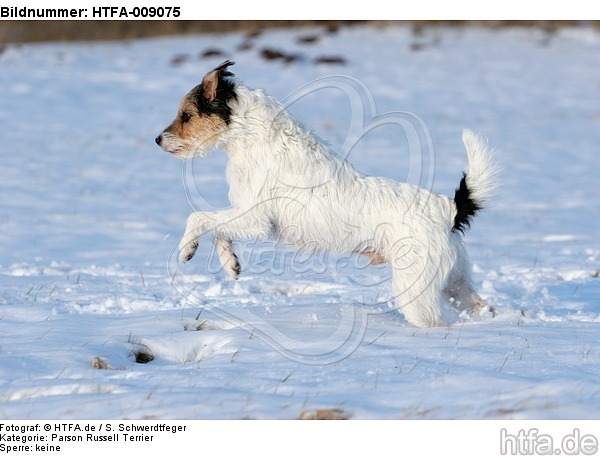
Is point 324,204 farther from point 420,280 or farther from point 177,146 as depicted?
point 177,146

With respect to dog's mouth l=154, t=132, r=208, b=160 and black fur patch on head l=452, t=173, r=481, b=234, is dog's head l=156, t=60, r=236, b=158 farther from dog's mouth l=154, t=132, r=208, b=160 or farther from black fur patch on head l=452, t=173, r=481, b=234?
black fur patch on head l=452, t=173, r=481, b=234

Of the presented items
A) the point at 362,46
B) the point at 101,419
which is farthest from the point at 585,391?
the point at 362,46

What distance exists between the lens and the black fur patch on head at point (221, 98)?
577cm

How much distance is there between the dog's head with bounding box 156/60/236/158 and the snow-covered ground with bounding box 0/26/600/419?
120cm

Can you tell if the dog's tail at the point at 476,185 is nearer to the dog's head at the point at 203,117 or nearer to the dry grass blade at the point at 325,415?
the dog's head at the point at 203,117

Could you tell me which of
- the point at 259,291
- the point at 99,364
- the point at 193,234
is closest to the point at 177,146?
the point at 193,234

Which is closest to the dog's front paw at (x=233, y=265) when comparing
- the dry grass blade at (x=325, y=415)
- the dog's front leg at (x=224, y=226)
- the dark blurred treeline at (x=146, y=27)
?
the dog's front leg at (x=224, y=226)

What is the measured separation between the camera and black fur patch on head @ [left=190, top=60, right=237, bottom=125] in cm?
577

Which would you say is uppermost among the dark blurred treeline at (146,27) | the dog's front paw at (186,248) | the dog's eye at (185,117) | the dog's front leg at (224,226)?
the dark blurred treeline at (146,27)

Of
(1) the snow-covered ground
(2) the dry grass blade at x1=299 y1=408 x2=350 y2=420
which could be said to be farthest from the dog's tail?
(2) the dry grass blade at x1=299 y1=408 x2=350 y2=420

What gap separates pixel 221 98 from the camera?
5797mm

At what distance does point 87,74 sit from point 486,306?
1897 cm

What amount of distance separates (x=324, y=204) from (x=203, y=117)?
1131mm

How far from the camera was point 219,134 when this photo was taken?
19.1ft
